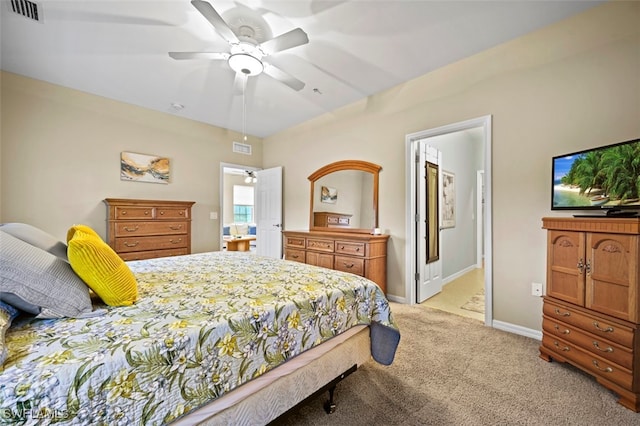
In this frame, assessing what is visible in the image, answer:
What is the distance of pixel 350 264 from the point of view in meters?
3.37

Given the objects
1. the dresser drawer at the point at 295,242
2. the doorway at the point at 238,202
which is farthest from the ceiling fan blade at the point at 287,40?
the doorway at the point at 238,202

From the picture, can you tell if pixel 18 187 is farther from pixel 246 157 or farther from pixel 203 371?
pixel 203 371

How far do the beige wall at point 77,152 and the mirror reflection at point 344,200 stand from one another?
2.10 meters

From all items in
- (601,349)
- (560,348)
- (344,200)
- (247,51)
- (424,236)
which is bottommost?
(560,348)

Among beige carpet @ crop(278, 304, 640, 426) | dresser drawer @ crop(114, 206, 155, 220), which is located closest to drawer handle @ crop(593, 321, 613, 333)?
beige carpet @ crop(278, 304, 640, 426)

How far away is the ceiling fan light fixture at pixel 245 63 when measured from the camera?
7.19 feet

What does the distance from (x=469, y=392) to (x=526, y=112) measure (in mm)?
2420

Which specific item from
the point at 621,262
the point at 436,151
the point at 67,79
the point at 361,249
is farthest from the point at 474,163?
the point at 67,79

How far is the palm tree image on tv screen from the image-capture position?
178cm

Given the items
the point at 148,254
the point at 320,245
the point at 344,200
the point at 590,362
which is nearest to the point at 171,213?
the point at 148,254

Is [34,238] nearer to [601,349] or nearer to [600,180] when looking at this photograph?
[601,349]

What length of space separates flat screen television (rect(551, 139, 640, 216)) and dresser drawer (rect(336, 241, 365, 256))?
6.14 ft

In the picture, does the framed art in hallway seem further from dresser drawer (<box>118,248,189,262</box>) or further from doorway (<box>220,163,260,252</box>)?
doorway (<box>220,163,260,252</box>)

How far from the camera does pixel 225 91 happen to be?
136 inches
